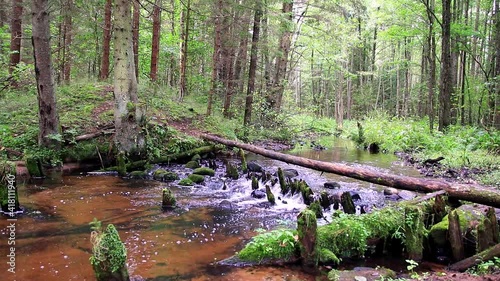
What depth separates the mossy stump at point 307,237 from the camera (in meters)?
4.48

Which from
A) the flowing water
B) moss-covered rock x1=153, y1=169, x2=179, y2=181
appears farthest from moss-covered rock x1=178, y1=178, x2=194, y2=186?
moss-covered rock x1=153, y1=169, x2=179, y2=181

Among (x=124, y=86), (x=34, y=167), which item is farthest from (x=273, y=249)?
(x=124, y=86)

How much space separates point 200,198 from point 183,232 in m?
2.41

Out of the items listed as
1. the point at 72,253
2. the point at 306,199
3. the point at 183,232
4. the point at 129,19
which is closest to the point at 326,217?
the point at 306,199

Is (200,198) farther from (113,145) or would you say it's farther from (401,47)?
(401,47)

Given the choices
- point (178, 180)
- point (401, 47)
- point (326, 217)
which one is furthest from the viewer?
point (401, 47)

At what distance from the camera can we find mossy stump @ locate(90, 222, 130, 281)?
3.60 meters

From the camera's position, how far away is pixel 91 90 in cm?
1521

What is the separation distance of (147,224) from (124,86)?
237 inches

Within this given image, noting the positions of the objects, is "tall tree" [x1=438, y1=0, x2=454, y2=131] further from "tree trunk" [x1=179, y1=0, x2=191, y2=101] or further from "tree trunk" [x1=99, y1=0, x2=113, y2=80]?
"tree trunk" [x1=99, y1=0, x2=113, y2=80]

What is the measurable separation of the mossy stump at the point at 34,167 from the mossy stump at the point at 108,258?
677 centimetres

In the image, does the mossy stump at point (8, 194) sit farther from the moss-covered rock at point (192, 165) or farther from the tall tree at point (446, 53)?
the tall tree at point (446, 53)

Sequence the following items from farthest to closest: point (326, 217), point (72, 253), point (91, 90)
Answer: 1. point (91, 90)
2. point (326, 217)
3. point (72, 253)

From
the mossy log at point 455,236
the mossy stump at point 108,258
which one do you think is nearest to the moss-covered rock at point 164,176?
the mossy stump at point 108,258
